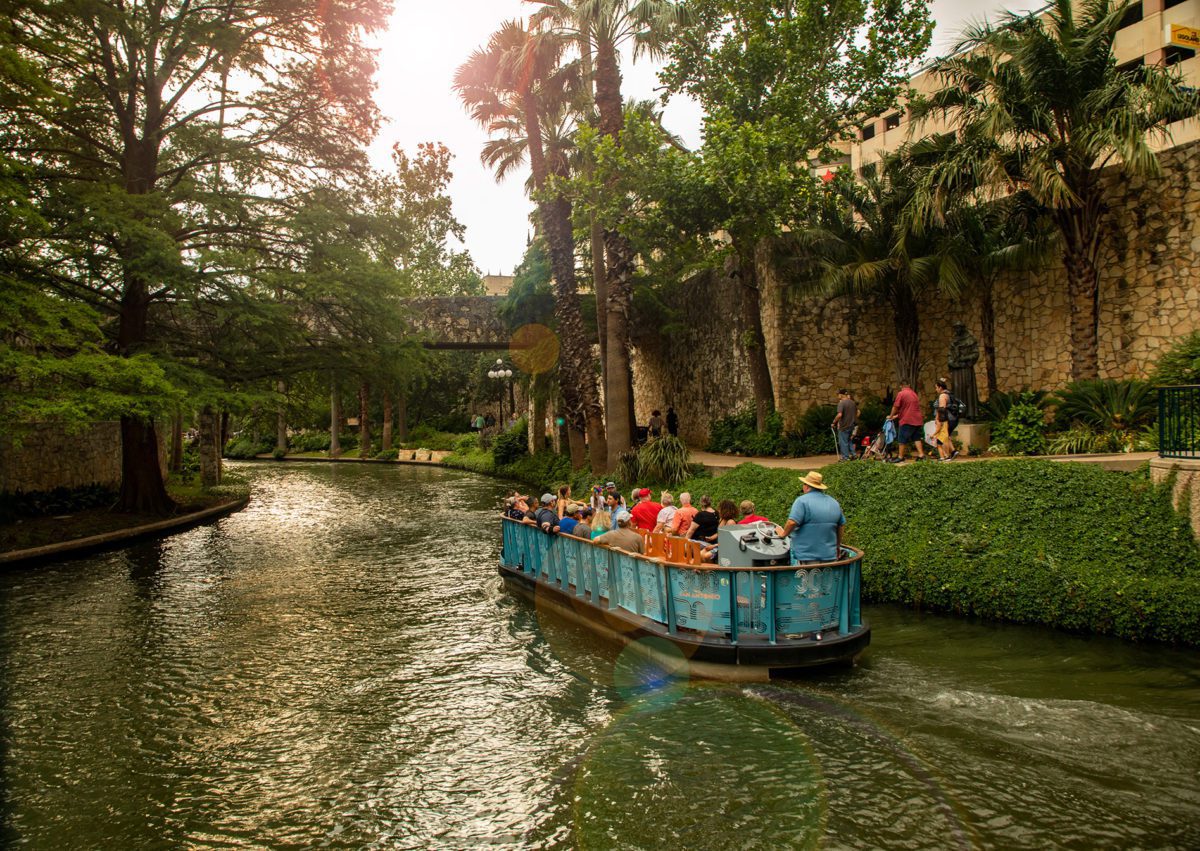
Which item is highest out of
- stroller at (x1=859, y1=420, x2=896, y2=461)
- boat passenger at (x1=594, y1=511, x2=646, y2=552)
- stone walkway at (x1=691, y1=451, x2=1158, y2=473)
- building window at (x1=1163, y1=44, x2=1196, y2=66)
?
building window at (x1=1163, y1=44, x2=1196, y2=66)

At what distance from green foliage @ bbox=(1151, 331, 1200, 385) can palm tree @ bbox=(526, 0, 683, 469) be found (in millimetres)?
11153

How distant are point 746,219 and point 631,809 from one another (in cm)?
1525

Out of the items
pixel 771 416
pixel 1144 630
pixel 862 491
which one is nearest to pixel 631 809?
pixel 1144 630

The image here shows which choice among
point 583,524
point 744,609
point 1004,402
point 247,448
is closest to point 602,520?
point 583,524

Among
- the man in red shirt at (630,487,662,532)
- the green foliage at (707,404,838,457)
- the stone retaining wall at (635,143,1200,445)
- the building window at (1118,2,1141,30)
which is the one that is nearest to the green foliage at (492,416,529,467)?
the stone retaining wall at (635,143,1200,445)

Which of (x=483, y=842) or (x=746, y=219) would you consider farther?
(x=746, y=219)

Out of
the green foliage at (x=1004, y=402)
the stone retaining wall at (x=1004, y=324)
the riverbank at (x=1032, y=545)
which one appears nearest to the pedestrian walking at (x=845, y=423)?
the green foliage at (x=1004, y=402)

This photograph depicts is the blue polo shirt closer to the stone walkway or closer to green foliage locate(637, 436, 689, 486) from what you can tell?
the stone walkway

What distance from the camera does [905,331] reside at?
796 inches

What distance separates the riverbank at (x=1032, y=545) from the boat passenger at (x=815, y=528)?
3.10 m

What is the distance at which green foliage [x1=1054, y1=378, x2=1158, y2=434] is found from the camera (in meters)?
13.6

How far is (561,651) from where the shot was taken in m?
10.5

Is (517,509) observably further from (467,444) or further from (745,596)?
(467,444)

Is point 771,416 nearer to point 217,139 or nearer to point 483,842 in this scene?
point 217,139
